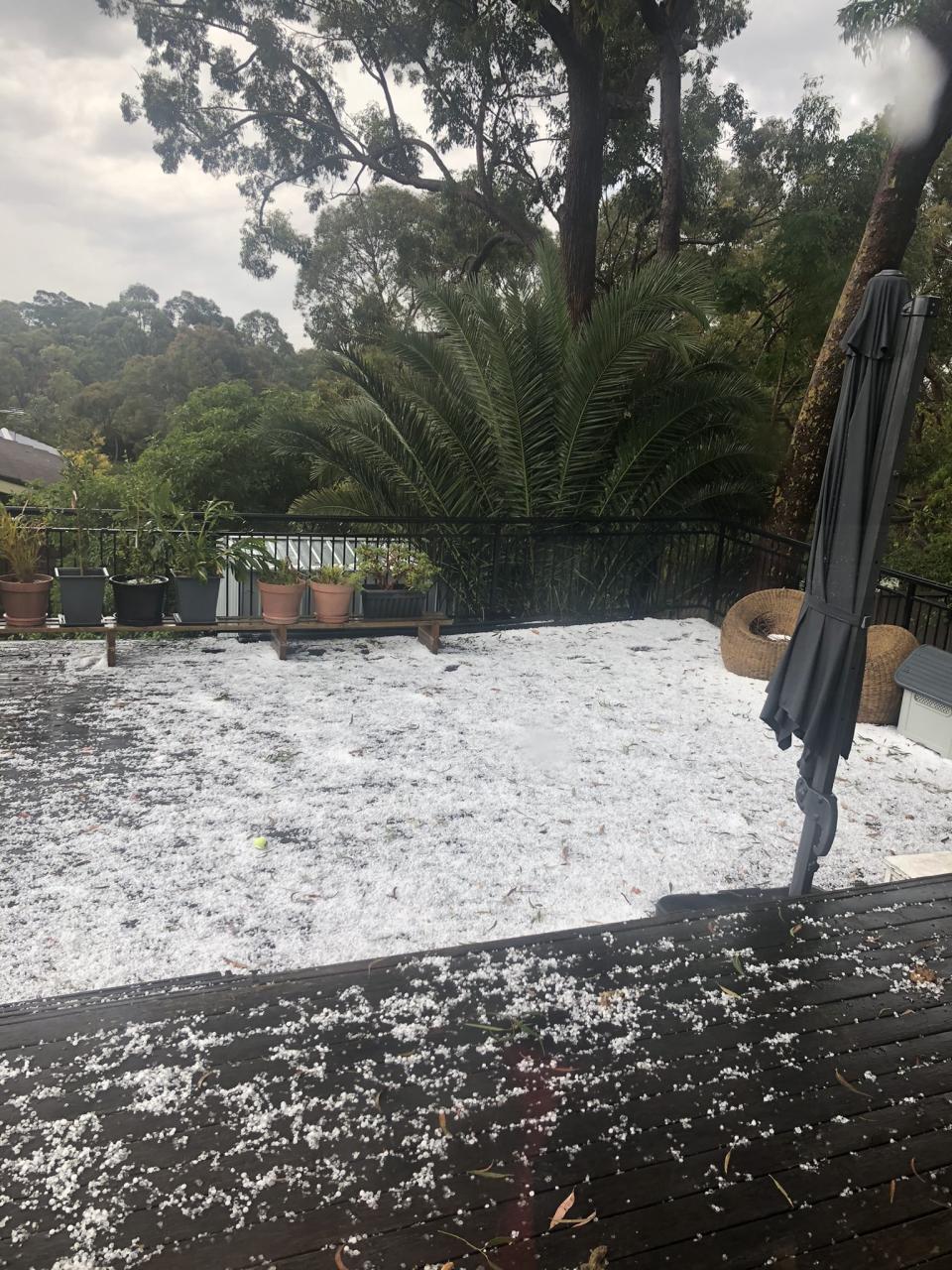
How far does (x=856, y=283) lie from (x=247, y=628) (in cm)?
608

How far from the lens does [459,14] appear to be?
41.8 feet

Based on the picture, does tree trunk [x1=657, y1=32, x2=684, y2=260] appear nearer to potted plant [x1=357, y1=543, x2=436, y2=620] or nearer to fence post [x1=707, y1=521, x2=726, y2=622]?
fence post [x1=707, y1=521, x2=726, y2=622]

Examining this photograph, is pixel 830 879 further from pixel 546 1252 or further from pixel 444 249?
pixel 444 249

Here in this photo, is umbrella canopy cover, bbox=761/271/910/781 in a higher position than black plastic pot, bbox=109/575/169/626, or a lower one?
higher

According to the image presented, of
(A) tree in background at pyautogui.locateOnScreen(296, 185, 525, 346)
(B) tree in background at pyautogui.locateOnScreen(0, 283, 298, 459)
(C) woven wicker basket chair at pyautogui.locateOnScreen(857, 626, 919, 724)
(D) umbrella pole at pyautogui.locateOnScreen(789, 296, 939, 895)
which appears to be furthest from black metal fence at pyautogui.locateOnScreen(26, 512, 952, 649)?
(B) tree in background at pyautogui.locateOnScreen(0, 283, 298, 459)

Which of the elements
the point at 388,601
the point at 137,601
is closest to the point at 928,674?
the point at 388,601

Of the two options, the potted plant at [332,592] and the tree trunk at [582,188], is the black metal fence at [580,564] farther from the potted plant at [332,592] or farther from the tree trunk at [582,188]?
the tree trunk at [582,188]

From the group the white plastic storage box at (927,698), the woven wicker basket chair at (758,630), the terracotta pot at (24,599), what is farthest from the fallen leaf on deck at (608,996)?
the terracotta pot at (24,599)

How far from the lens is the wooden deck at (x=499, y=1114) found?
4.63 ft

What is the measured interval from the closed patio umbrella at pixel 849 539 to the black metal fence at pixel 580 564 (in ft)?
14.7

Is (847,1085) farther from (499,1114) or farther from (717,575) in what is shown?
(717,575)

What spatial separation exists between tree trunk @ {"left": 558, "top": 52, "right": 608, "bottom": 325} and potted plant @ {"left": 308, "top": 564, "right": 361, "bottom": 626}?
5099mm

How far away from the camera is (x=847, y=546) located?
8.03ft

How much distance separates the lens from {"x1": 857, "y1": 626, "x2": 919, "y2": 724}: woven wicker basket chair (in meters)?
5.18
